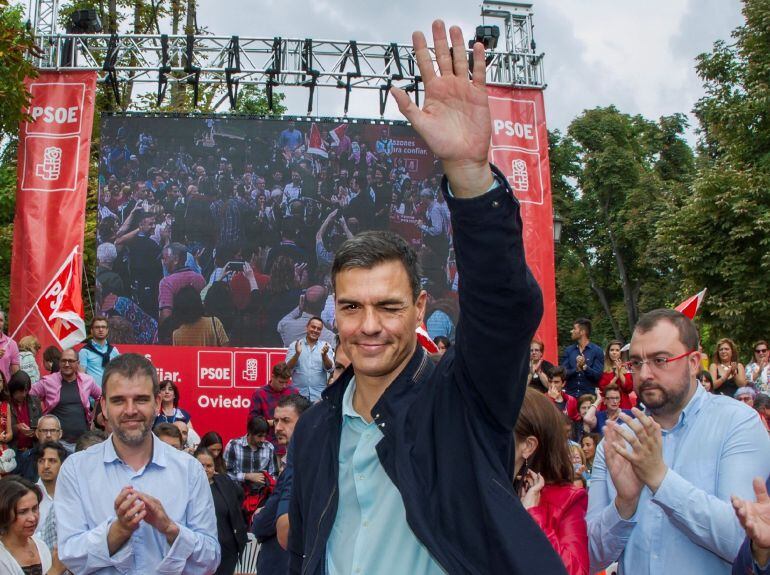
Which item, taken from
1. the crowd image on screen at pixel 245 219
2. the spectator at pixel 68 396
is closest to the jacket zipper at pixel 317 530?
the spectator at pixel 68 396

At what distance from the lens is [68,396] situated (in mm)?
10062

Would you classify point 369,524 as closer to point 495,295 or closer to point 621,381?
point 495,295

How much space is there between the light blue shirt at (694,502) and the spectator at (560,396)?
731 cm

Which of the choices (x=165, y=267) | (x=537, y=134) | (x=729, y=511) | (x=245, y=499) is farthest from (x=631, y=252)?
(x=729, y=511)

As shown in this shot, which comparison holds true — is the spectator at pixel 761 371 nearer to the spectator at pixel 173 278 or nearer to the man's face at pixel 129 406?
the spectator at pixel 173 278

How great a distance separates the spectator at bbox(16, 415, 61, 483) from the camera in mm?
8375

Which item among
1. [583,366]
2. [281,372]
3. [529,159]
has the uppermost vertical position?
[529,159]

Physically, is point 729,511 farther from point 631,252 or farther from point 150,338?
point 631,252

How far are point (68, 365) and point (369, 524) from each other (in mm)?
8468

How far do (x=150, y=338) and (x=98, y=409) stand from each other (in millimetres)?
5815

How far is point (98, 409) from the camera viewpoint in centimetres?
884

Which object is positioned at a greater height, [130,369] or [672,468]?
[130,369]

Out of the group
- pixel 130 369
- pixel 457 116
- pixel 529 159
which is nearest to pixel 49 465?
pixel 130 369

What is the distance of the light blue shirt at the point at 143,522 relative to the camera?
12.3 feet
